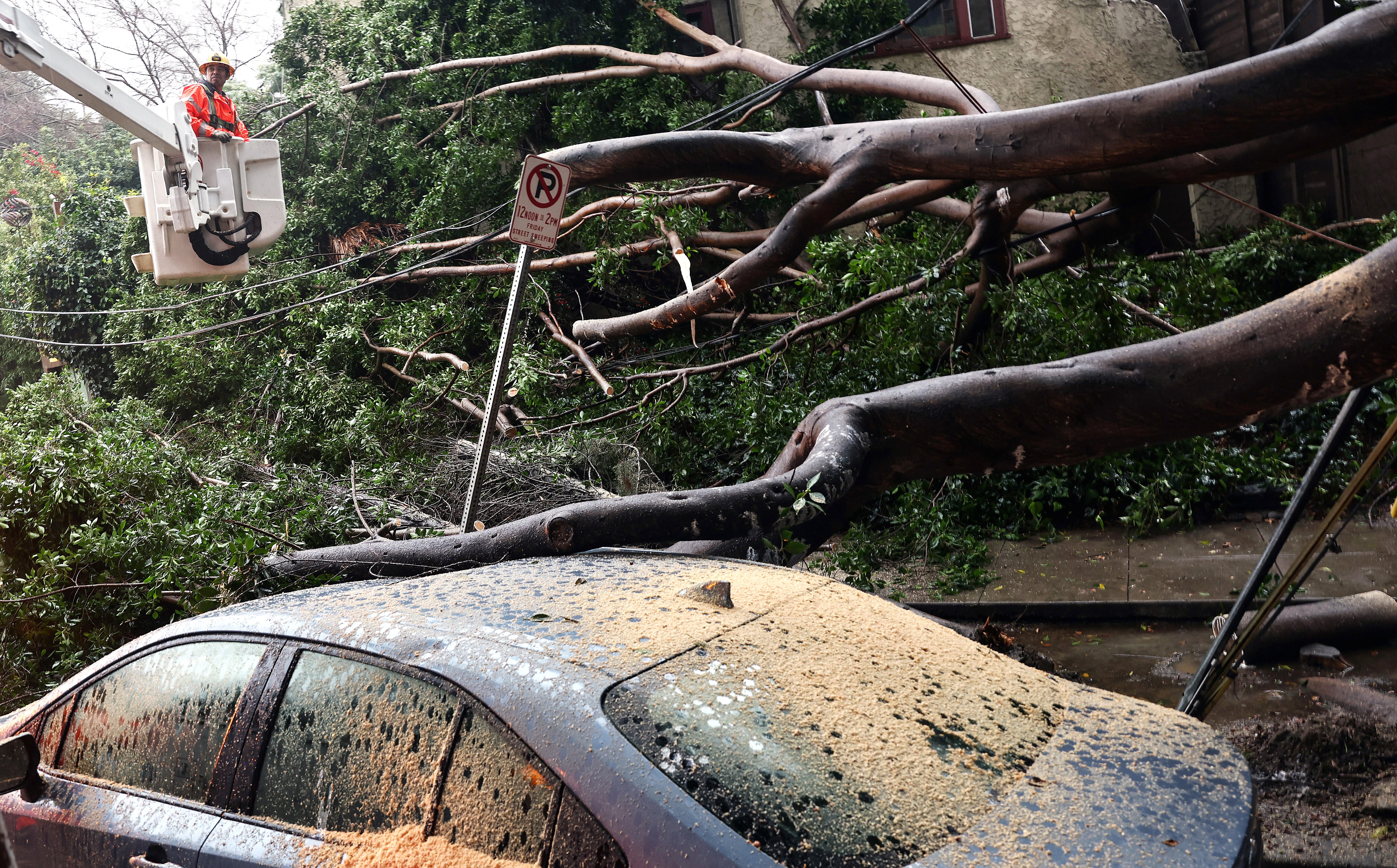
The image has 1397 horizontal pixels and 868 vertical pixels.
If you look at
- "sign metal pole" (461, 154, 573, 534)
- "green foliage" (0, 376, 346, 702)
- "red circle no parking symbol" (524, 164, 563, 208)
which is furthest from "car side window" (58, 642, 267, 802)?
"red circle no parking symbol" (524, 164, 563, 208)

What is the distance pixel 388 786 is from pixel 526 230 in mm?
3850

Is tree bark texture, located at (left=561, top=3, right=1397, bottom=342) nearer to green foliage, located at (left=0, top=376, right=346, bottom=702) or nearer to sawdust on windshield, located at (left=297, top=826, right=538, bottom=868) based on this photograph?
green foliage, located at (left=0, top=376, right=346, bottom=702)

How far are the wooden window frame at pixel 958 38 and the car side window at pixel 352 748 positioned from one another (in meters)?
12.3

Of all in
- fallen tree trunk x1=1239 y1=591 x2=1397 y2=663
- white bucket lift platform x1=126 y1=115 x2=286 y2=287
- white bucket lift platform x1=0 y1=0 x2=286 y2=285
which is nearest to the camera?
fallen tree trunk x1=1239 y1=591 x2=1397 y2=663

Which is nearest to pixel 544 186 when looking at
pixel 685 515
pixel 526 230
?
pixel 526 230

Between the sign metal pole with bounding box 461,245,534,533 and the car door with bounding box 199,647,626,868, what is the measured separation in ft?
9.57

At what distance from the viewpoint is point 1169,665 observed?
584cm

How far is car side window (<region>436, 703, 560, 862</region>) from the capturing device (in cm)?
193

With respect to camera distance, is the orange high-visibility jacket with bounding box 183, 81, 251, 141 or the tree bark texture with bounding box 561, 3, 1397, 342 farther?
the orange high-visibility jacket with bounding box 183, 81, 251, 141

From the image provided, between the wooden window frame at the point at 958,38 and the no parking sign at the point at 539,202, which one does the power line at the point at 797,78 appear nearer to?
the no parking sign at the point at 539,202

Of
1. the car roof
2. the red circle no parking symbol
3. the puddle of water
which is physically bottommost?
the puddle of water

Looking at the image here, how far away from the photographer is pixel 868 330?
862 centimetres

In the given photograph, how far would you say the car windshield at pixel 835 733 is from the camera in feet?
5.94

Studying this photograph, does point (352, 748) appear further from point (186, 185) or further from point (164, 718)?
point (186, 185)
